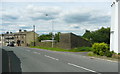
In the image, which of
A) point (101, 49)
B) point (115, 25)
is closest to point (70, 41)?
point (115, 25)

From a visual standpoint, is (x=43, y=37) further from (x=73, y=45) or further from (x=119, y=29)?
(x=119, y=29)

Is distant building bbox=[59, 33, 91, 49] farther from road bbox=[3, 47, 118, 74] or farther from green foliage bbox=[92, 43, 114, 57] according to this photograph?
road bbox=[3, 47, 118, 74]

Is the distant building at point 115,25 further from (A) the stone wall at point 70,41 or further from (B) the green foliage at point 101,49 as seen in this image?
(A) the stone wall at point 70,41

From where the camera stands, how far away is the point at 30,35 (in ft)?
393

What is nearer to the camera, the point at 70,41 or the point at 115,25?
the point at 115,25

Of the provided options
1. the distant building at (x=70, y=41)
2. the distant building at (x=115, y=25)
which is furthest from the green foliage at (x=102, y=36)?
the distant building at (x=115, y=25)

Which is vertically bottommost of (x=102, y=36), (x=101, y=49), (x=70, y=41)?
(x=101, y=49)

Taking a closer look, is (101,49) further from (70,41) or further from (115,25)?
(70,41)

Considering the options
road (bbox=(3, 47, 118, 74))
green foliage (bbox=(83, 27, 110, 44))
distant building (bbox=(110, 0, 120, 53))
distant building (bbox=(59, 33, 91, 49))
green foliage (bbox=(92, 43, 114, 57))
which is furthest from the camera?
green foliage (bbox=(83, 27, 110, 44))

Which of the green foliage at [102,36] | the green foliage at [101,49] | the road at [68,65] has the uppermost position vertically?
the green foliage at [102,36]

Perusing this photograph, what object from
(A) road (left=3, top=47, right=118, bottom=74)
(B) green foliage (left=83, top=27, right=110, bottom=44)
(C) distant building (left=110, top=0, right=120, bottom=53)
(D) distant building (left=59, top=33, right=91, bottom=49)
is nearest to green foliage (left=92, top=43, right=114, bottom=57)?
(C) distant building (left=110, top=0, right=120, bottom=53)

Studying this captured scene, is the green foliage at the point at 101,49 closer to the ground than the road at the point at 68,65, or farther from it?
farther from it

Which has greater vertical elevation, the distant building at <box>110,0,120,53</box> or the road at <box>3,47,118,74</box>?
Result: the distant building at <box>110,0,120,53</box>

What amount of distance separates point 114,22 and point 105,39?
67265 millimetres
